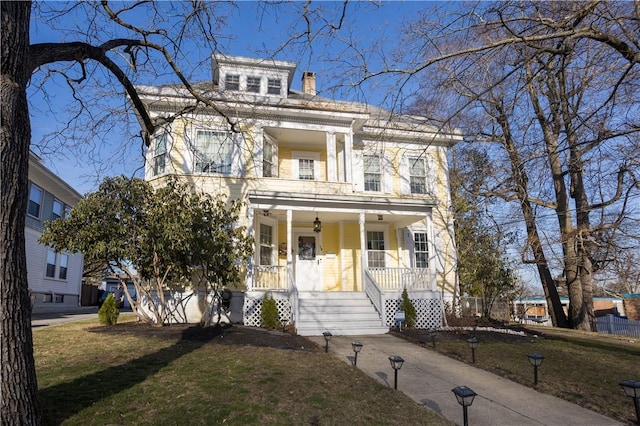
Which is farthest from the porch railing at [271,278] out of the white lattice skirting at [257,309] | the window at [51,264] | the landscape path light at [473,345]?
the window at [51,264]

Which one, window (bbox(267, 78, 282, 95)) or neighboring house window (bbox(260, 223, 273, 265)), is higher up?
window (bbox(267, 78, 282, 95))

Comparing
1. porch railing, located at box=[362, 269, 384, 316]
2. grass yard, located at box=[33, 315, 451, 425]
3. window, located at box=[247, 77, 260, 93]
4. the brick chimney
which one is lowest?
grass yard, located at box=[33, 315, 451, 425]

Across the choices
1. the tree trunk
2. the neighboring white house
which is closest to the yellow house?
the tree trunk

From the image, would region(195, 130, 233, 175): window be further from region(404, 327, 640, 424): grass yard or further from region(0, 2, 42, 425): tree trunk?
region(0, 2, 42, 425): tree trunk

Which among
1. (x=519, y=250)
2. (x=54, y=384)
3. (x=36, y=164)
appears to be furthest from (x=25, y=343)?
(x=36, y=164)

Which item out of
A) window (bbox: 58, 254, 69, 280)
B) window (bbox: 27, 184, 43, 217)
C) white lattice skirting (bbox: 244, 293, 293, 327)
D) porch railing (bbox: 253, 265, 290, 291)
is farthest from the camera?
window (bbox: 58, 254, 69, 280)

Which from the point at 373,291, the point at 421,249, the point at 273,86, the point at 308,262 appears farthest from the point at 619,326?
the point at 273,86

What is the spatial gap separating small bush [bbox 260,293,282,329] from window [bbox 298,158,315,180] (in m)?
5.37

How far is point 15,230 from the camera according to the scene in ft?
11.8

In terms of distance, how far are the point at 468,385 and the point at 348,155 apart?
941cm

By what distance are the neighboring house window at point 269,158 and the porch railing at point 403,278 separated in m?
4.84

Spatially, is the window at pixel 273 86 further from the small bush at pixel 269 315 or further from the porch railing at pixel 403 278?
the small bush at pixel 269 315

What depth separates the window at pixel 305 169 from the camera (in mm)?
15055

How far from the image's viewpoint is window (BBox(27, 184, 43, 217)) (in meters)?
19.7
